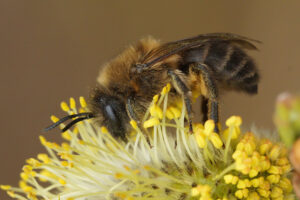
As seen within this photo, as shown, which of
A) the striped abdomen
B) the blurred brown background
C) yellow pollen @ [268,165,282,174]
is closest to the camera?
yellow pollen @ [268,165,282,174]

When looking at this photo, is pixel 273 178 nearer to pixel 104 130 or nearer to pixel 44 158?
pixel 104 130

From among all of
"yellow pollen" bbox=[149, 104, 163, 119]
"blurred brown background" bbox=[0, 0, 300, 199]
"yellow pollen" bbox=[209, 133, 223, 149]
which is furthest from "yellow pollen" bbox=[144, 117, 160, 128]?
"blurred brown background" bbox=[0, 0, 300, 199]

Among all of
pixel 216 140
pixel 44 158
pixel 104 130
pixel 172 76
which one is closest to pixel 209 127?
pixel 216 140

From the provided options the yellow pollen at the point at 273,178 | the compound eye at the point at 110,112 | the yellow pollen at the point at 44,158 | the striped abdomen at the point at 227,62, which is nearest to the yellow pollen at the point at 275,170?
the yellow pollen at the point at 273,178

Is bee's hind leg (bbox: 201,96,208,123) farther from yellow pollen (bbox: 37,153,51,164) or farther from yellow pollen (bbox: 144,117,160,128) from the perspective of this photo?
yellow pollen (bbox: 37,153,51,164)

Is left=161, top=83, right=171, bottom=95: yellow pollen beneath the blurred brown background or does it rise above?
beneath

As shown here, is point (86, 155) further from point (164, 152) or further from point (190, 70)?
point (190, 70)

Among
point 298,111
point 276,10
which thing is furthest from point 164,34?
point 298,111
